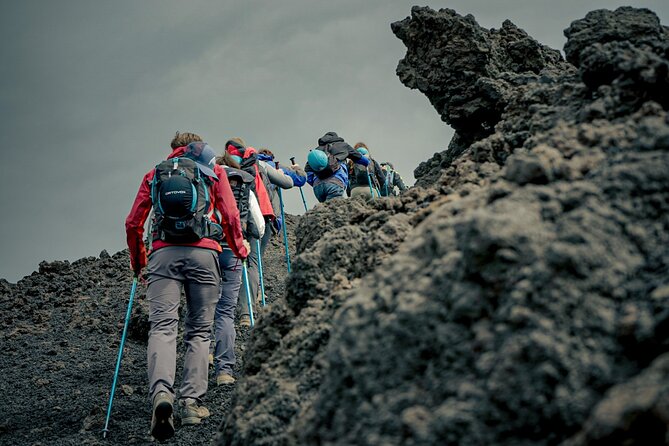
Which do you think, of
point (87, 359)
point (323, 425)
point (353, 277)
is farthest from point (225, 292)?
point (323, 425)

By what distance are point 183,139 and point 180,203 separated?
1182 millimetres

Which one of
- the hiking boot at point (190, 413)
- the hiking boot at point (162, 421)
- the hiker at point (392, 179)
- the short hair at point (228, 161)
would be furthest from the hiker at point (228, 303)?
the hiker at point (392, 179)

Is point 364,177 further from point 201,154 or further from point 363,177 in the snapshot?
point 201,154

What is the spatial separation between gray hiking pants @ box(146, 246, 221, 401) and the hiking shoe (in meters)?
1.42

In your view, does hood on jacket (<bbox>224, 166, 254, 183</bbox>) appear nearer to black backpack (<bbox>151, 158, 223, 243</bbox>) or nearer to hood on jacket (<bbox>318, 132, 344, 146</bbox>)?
black backpack (<bbox>151, 158, 223, 243</bbox>)

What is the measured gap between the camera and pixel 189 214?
568cm

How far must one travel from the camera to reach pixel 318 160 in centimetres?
1113

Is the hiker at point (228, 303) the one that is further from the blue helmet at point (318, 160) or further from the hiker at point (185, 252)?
the blue helmet at point (318, 160)

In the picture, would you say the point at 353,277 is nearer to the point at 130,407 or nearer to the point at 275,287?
the point at 130,407

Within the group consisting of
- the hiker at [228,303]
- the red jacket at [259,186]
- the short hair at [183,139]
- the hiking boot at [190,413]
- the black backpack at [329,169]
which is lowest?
the hiking boot at [190,413]

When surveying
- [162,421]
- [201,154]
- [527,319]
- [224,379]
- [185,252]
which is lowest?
[527,319]

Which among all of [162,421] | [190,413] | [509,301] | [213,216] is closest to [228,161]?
[213,216]

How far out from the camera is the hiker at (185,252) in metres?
5.66

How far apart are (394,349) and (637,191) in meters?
1.00
